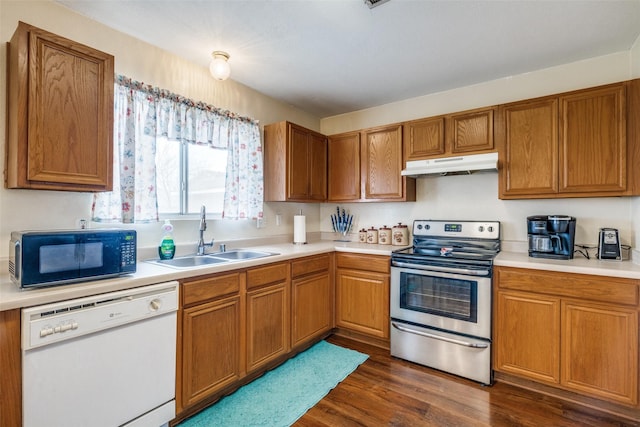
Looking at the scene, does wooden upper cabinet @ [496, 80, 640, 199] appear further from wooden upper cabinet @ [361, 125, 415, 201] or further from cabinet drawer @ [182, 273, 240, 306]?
cabinet drawer @ [182, 273, 240, 306]

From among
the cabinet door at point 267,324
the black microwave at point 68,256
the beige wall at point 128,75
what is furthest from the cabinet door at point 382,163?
the black microwave at point 68,256

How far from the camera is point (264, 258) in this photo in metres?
2.30

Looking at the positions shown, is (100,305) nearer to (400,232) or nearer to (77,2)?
(77,2)

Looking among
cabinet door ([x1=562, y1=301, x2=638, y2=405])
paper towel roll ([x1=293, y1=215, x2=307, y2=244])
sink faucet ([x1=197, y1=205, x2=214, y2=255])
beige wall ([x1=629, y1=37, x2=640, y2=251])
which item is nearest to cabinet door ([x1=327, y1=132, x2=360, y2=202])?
paper towel roll ([x1=293, y1=215, x2=307, y2=244])

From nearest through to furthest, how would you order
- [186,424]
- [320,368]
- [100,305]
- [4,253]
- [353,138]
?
[100,305], [4,253], [186,424], [320,368], [353,138]

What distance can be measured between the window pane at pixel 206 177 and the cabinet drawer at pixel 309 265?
2.83 feet

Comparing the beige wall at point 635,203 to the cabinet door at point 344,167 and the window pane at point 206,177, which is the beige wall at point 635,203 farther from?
the window pane at point 206,177

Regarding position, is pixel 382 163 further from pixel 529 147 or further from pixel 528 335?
pixel 528 335

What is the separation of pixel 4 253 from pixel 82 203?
17.3 inches

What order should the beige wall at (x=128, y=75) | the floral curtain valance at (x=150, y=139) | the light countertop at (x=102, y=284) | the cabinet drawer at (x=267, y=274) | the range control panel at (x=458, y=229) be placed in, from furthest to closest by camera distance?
the range control panel at (x=458, y=229), the cabinet drawer at (x=267, y=274), the floral curtain valance at (x=150, y=139), the beige wall at (x=128, y=75), the light countertop at (x=102, y=284)

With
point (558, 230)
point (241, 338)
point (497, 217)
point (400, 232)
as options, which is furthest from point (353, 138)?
point (241, 338)

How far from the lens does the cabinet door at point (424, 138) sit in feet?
9.32

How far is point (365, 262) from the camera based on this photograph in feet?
Answer: 9.46

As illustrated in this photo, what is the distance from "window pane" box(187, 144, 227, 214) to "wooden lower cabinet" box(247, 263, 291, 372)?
83 centimetres
